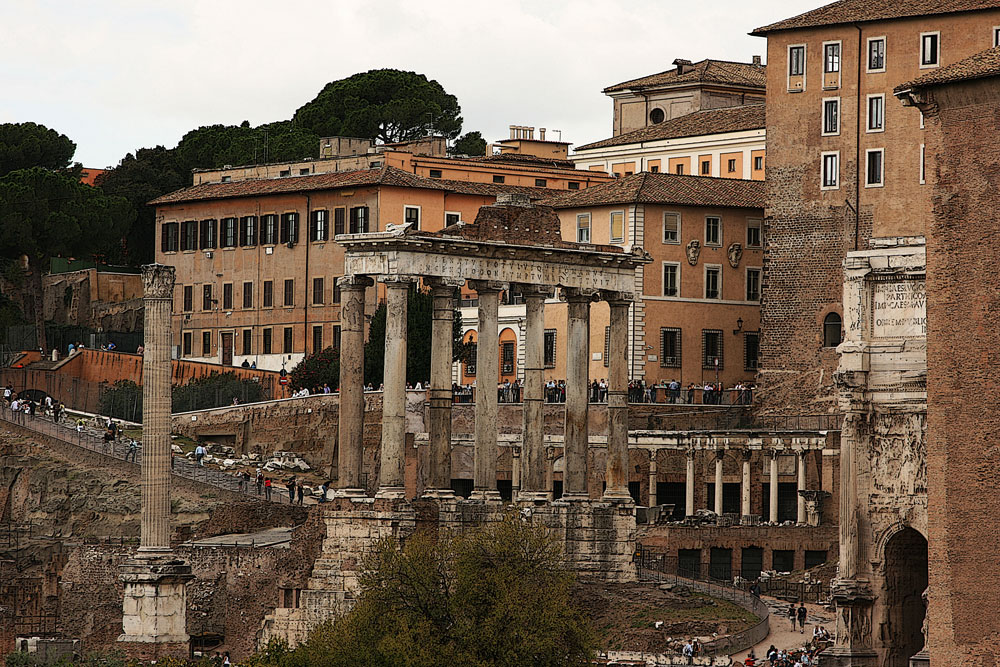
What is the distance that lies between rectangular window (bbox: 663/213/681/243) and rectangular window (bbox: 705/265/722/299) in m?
1.65

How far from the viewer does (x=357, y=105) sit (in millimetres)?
113875

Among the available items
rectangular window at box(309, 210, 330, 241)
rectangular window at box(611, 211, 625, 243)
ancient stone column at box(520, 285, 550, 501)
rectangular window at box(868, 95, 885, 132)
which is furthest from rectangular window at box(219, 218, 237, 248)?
ancient stone column at box(520, 285, 550, 501)

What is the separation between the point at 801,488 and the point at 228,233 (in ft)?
107

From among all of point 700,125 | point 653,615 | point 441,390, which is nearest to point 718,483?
point 441,390

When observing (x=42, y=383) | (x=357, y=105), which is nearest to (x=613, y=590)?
(x=42, y=383)

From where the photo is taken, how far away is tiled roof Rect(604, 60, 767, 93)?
104m

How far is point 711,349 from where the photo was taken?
82.7 meters

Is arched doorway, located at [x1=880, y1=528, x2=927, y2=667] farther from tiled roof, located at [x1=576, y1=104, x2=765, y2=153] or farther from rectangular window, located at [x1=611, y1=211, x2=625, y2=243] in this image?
tiled roof, located at [x1=576, y1=104, x2=765, y2=153]

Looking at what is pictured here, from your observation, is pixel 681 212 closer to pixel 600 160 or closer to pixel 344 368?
pixel 600 160

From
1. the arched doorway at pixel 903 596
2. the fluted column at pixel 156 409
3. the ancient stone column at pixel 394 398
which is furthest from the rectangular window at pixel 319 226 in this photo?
the arched doorway at pixel 903 596

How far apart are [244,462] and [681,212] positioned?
57.7 ft

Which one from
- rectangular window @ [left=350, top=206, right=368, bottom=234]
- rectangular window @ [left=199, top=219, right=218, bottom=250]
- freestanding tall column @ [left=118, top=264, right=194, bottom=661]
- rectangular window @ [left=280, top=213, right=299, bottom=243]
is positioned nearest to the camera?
freestanding tall column @ [left=118, top=264, right=194, bottom=661]

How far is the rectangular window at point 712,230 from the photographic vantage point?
3273 inches

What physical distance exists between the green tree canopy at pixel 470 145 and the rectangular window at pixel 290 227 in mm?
22317
